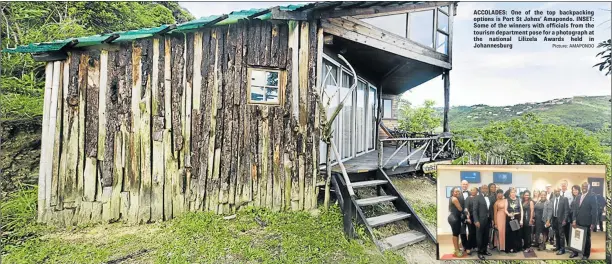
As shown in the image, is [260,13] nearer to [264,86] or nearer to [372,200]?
[264,86]

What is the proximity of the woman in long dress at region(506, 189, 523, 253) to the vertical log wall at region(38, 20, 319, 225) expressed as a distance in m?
1.92

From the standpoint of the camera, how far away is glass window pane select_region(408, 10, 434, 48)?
13.8 feet

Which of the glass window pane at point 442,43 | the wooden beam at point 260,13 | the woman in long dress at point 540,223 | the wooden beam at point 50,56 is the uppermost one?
the glass window pane at point 442,43

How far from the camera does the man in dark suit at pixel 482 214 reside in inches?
84.3

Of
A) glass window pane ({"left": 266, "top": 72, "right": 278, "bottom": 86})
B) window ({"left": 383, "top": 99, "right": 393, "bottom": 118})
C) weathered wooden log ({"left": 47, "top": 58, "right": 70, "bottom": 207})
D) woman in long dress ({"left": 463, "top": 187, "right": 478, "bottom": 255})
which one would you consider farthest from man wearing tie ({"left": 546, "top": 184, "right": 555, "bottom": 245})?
weathered wooden log ({"left": 47, "top": 58, "right": 70, "bottom": 207})

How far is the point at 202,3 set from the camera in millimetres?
2613

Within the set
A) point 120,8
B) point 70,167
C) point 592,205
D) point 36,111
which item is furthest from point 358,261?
point 36,111

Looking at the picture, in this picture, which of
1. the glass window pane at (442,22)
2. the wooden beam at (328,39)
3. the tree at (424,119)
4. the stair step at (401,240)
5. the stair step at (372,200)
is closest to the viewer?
the stair step at (401,240)

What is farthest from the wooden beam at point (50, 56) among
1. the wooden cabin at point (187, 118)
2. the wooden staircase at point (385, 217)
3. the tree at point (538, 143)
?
the tree at point (538, 143)

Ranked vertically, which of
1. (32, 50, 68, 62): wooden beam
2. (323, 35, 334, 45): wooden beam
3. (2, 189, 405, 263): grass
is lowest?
(2, 189, 405, 263): grass

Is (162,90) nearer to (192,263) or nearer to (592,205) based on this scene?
(192,263)

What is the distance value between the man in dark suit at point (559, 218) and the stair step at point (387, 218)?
48.6 inches

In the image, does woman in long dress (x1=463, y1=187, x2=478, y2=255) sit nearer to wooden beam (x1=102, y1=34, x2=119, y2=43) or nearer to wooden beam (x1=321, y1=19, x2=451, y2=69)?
wooden beam (x1=321, y1=19, x2=451, y2=69)

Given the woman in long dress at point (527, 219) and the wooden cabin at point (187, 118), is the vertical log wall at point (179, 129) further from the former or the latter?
the woman in long dress at point (527, 219)
